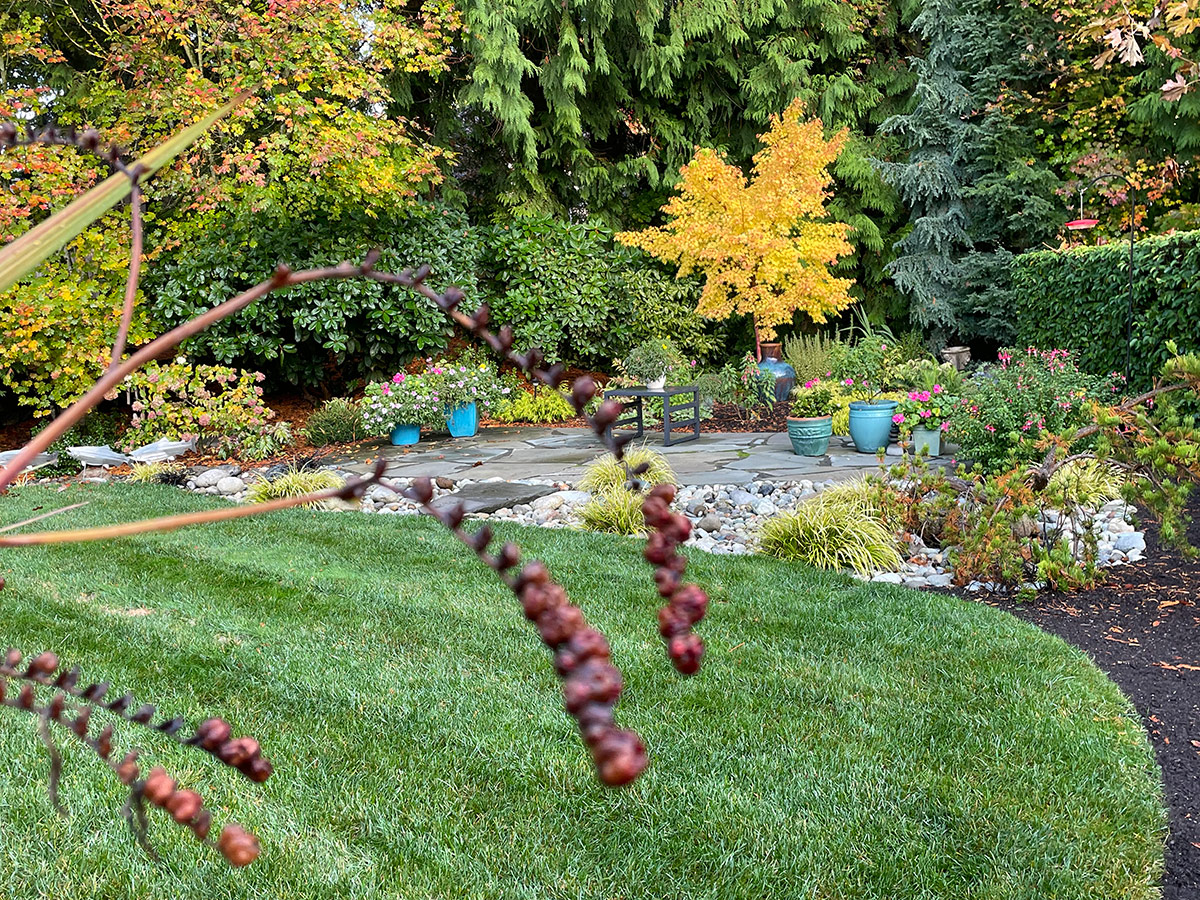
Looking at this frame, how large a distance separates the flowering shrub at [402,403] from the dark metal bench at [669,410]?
169 centimetres

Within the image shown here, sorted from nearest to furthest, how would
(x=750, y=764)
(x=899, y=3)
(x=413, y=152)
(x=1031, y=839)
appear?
1. (x=1031, y=839)
2. (x=750, y=764)
3. (x=413, y=152)
4. (x=899, y=3)

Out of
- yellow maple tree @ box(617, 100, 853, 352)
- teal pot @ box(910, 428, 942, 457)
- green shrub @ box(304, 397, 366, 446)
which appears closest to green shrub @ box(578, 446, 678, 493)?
teal pot @ box(910, 428, 942, 457)

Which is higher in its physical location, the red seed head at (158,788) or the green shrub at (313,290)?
the green shrub at (313,290)

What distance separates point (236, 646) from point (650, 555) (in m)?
3.18

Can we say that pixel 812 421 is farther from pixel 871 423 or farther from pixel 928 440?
pixel 928 440

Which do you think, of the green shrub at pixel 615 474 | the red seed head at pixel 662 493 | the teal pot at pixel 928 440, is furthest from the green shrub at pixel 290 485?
the red seed head at pixel 662 493

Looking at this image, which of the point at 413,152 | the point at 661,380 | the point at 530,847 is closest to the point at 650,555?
the point at 530,847

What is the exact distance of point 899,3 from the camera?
1319cm

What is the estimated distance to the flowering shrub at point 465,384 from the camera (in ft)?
28.7

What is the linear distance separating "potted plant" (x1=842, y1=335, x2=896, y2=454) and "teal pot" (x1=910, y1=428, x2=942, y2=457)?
0.25 m

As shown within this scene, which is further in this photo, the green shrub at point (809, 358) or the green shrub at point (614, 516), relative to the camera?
the green shrub at point (809, 358)

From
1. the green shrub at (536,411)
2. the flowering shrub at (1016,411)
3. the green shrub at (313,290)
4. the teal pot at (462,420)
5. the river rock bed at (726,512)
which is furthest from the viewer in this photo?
the green shrub at (536,411)

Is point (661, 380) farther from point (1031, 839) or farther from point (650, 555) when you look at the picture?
point (650, 555)

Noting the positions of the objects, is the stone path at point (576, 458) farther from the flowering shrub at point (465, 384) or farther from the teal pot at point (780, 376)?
the teal pot at point (780, 376)
